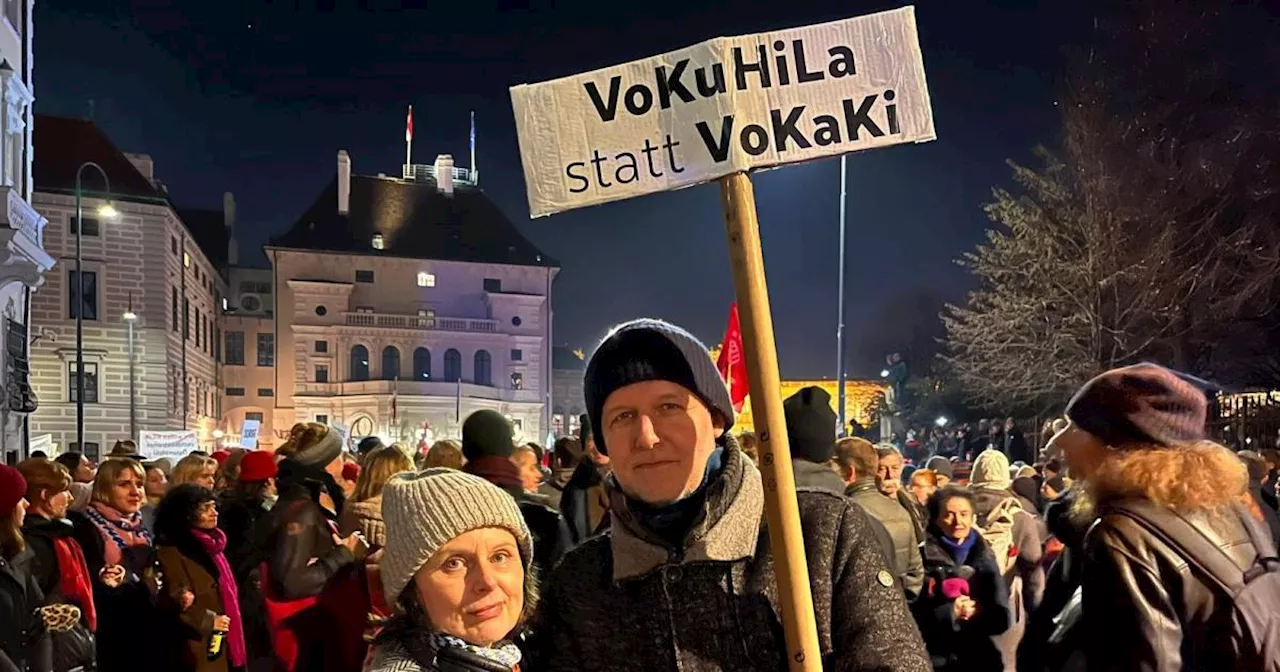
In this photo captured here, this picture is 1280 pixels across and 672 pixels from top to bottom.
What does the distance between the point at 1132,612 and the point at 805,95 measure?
1867 millimetres

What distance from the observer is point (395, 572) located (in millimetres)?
2637

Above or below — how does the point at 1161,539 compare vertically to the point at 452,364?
below

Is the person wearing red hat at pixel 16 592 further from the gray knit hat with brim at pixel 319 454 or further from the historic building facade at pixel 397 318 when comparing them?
the historic building facade at pixel 397 318

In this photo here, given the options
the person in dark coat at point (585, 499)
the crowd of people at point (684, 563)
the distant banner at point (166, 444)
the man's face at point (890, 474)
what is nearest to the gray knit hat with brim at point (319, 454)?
the crowd of people at point (684, 563)

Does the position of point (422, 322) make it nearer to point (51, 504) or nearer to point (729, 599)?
point (51, 504)

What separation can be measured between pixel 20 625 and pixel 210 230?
7602 cm

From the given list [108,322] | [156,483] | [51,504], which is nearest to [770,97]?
[51,504]

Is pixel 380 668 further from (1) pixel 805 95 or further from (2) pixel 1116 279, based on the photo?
(2) pixel 1116 279

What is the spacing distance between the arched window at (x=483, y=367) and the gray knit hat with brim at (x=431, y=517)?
6362 centimetres

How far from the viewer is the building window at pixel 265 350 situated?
68000 millimetres

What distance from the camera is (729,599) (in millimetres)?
2135

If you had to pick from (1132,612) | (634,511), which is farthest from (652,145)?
(1132,612)

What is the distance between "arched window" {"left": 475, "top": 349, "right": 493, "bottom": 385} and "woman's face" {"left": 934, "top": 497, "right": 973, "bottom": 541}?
61165 mm

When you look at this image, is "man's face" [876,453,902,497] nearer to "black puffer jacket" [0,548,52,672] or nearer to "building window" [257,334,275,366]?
"black puffer jacket" [0,548,52,672]
